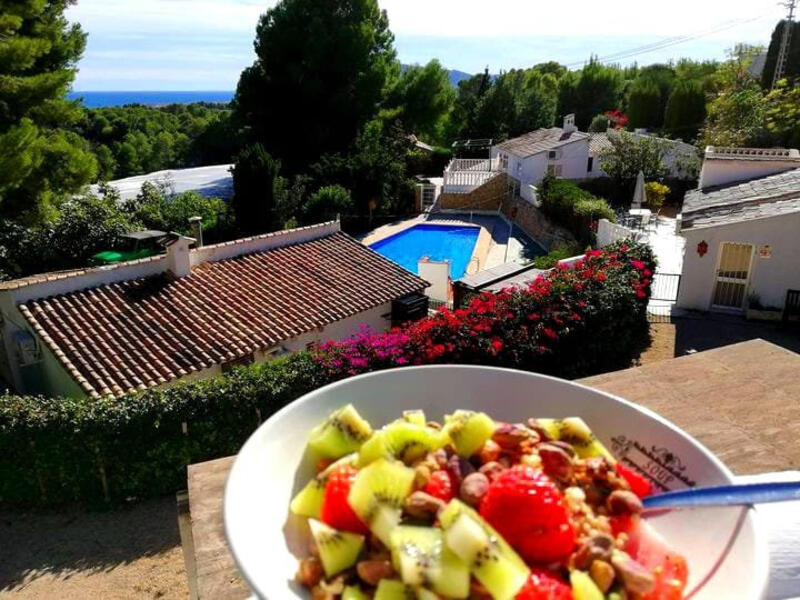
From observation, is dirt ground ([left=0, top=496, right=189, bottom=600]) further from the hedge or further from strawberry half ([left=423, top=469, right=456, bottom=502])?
strawberry half ([left=423, top=469, right=456, bottom=502])

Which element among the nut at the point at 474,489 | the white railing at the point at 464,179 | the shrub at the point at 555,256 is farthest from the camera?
the white railing at the point at 464,179

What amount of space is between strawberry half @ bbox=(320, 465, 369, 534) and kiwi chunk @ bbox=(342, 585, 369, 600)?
163 mm

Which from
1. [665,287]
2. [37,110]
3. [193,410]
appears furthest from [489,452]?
[37,110]

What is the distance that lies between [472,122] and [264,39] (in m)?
18.0

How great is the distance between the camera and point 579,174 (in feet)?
105

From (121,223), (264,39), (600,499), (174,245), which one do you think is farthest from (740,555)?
(264,39)

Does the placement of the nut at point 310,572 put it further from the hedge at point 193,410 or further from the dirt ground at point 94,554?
the hedge at point 193,410

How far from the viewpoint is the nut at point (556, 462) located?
1.55 m

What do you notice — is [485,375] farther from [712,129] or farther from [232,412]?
[712,129]

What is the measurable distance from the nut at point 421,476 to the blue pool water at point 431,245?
23.6 m

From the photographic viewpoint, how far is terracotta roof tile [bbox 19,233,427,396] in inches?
418

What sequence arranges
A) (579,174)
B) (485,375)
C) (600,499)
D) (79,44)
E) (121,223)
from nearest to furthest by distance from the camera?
1. (600,499)
2. (485,375)
3. (79,44)
4. (121,223)
5. (579,174)

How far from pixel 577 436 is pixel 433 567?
678 mm

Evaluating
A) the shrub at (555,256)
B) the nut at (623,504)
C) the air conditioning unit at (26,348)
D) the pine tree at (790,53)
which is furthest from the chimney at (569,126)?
the nut at (623,504)
